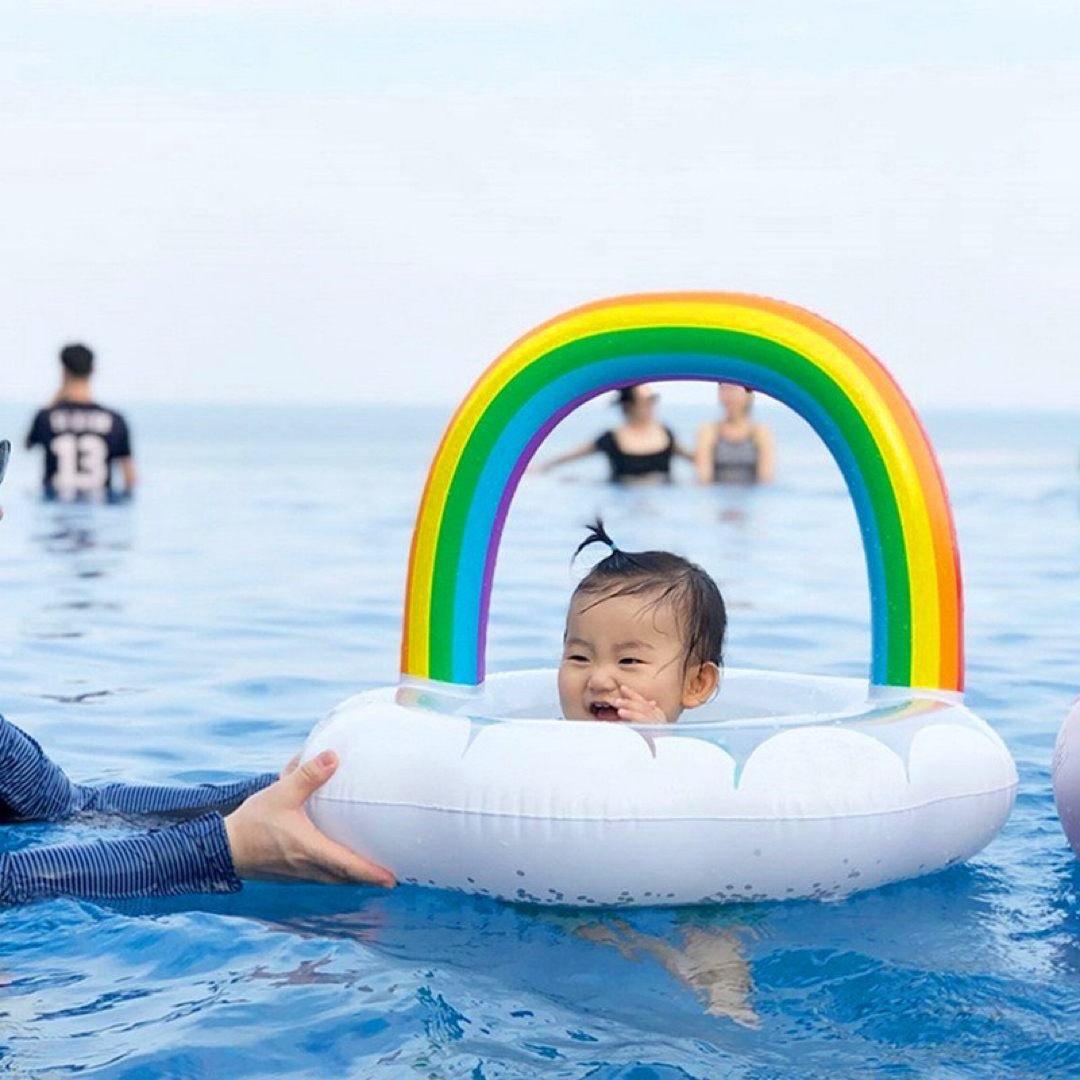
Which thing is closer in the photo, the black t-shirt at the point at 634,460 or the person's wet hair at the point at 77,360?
the person's wet hair at the point at 77,360

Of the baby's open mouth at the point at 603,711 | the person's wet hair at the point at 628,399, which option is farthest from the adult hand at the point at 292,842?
the person's wet hair at the point at 628,399

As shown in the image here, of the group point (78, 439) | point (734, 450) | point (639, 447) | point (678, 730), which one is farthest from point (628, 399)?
point (678, 730)

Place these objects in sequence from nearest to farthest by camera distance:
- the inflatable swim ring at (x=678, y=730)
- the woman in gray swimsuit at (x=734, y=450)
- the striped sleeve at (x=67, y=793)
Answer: the inflatable swim ring at (x=678, y=730)
the striped sleeve at (x=67, y=793)
the woman in gray swimsuit at (x=734, y=450)

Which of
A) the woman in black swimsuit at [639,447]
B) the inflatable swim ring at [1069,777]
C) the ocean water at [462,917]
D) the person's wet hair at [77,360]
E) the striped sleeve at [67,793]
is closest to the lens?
the ocean water at [462,917]

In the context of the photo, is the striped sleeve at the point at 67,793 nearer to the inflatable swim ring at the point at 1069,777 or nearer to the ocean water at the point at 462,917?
the ocean water at the point at 462,917

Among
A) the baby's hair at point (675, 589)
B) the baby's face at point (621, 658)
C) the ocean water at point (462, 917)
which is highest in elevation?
the baby's hair at point (675, 589)

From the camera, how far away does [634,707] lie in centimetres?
350

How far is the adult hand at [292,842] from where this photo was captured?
10.8 ft

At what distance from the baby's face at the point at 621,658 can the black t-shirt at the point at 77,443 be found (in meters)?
9.69

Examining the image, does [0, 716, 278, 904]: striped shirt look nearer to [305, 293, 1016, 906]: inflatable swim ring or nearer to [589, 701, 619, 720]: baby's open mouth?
[305, 293, 1016, 906]: inflatable swim ring

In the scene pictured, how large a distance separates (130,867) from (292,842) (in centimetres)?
29

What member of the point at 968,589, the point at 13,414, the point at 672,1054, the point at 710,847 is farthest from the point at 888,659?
the point at 13,414

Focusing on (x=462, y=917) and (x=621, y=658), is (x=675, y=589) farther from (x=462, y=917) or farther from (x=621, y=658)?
(x=462, y=917)

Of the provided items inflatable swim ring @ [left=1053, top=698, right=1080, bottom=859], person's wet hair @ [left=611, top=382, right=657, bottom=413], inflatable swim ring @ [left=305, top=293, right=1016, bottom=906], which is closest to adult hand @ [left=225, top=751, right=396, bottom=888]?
inflatable swim ring @ [left=305, top=293, right=1016, bottom=906]
